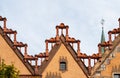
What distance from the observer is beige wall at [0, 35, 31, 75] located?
98.6 ft

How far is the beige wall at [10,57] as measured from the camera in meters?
30.1

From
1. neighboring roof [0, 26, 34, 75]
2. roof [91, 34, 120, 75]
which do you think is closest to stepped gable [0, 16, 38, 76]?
neighboring roof [0, 26, 34, 75]

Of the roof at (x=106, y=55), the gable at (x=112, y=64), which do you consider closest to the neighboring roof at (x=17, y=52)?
the roof at (x=106, y=55)

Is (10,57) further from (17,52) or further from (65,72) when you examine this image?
(65,72)

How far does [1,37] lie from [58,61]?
4.46 m

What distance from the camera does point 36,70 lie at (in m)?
30.0

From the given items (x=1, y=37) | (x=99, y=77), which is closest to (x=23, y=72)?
(x=1, y=37)

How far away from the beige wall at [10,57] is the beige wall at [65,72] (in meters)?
1.48

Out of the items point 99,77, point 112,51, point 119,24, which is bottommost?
point 99,77

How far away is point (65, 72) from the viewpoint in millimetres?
30234

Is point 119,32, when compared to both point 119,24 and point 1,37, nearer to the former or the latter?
point 119,24

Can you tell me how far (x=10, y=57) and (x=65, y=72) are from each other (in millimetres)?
4036

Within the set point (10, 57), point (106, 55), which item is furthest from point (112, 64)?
point (10, 57)

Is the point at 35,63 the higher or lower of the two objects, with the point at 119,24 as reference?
lower
